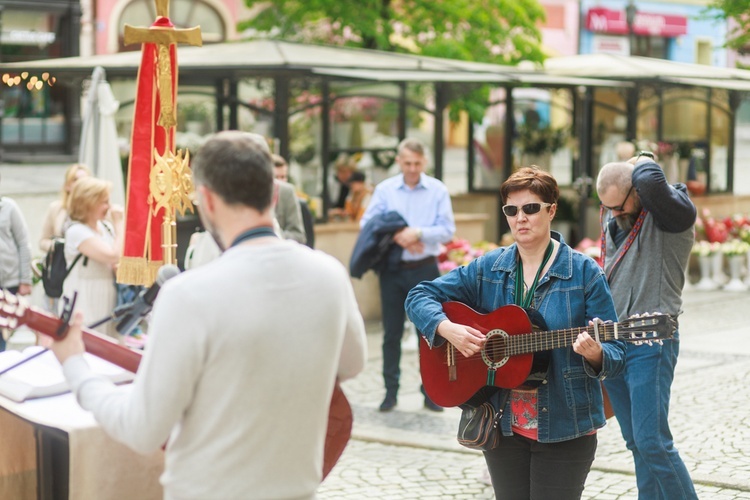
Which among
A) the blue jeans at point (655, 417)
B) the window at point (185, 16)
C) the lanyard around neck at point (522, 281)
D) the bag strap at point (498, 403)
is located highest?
the window at point (185, 16)

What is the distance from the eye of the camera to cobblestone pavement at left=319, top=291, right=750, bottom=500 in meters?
6.57

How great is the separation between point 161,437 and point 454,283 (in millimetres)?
1966

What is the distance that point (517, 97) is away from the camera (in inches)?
702

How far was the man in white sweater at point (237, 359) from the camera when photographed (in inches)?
109

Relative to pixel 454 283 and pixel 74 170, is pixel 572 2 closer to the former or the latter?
pixel 74 170

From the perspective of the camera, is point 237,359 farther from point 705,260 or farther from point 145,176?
point 705,260

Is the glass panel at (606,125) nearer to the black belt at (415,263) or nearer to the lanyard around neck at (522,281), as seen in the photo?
the black belt at (415,263)

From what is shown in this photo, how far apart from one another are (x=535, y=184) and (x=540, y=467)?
1.00 m

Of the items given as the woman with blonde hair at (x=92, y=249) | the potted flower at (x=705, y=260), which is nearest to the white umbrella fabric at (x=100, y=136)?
the woman with blonde hair at (x=92, y=249)

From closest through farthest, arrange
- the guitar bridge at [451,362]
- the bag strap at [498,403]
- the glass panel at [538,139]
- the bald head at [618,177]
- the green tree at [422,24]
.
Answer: the bag strap at [498,403], the guitar bridge at [451,362], the bald head at [618,177], the glass panel at [538,139], the green tree at [422,24]

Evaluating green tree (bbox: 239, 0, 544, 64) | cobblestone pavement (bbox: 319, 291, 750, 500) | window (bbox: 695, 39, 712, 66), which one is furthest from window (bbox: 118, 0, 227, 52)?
cobblestone pavement (bbox: 319, 291, 750, 500)

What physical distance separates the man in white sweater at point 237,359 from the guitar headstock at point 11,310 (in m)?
0.31

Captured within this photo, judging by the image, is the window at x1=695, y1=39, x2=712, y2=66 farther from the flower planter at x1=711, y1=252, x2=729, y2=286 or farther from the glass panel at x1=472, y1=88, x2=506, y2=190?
the flower planter at x1=711, y1=252, x2=729, y2=286

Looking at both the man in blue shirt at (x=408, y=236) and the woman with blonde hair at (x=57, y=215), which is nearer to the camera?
the man in blue shirt at (x=408, y=236)
